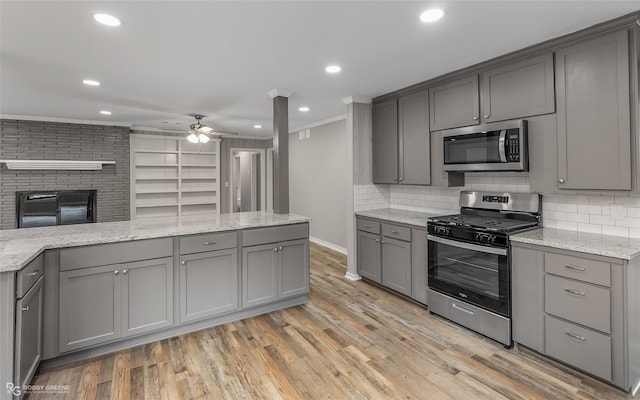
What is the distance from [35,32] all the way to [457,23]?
3.06 meters

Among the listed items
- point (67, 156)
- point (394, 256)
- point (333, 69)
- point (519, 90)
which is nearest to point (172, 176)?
point (67, 156)

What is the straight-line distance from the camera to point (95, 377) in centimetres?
218

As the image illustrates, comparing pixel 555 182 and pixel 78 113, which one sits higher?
pixel 78 113

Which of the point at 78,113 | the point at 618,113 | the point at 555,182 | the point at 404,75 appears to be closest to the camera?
the point at 618,113

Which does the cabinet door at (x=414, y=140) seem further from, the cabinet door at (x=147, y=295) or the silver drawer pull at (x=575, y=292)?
the cabinet door at (x=147, y=295)

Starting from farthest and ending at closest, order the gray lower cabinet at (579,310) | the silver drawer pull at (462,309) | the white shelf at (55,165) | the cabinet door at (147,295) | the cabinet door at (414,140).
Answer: the white shelf at (55,165) → the cabinet door at (414,140) → the silver drawer pull at (462,309) → the cabinet door at (147,295) → the gray lower cabinet at (579,310)

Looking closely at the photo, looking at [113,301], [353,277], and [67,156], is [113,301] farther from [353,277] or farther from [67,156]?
[67,156]

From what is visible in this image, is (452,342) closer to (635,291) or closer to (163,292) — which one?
(635,291)

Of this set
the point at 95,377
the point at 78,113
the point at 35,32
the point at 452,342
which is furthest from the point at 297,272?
the point at 78,113

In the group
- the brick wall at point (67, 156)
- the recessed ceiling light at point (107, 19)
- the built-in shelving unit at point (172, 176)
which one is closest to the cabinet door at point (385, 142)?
the recessed ceiling light at point (107, 19)

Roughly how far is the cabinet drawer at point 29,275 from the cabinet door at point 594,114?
3768mm

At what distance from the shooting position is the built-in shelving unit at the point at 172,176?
22.1ft

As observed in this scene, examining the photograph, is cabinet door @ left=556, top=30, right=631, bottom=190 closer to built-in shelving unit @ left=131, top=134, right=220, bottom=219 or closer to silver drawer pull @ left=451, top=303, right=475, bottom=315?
silver drawer pull @ left=451, top=303, right=475, bottom=315

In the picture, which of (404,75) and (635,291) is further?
(404,75)
